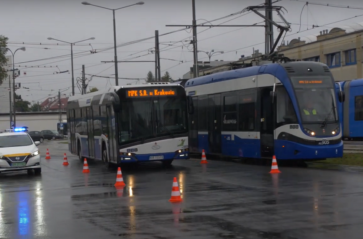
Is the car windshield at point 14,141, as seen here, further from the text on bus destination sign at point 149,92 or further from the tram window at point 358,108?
the tram window at point 358,108

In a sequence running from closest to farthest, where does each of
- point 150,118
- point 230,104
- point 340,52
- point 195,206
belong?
point 195,206
point 150,118
point 230,104
point 340,52

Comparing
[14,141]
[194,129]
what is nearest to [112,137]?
[14,141]

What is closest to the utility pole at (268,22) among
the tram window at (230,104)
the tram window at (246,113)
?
the tram window at (230,104)

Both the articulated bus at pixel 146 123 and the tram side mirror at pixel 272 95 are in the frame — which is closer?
the tram side mirror at pixel 272 95

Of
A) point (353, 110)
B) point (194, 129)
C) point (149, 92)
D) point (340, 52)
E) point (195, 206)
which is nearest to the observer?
point (195, 206)

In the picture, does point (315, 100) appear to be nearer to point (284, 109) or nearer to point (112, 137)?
point (284, 109)

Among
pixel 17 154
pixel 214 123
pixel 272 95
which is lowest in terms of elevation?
pixel 17 154

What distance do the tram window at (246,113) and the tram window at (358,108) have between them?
13.1 meters

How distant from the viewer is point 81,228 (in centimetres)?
1018

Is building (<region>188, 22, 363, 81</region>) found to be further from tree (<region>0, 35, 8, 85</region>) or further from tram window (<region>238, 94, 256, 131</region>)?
tram window (<region>238, 94, 256, 131</region>)

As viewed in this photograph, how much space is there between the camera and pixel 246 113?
2227 cm

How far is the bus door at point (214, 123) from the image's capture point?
81.7 feet

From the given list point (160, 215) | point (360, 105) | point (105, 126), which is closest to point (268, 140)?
point (105, 126)

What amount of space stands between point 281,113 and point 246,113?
7.46ft
